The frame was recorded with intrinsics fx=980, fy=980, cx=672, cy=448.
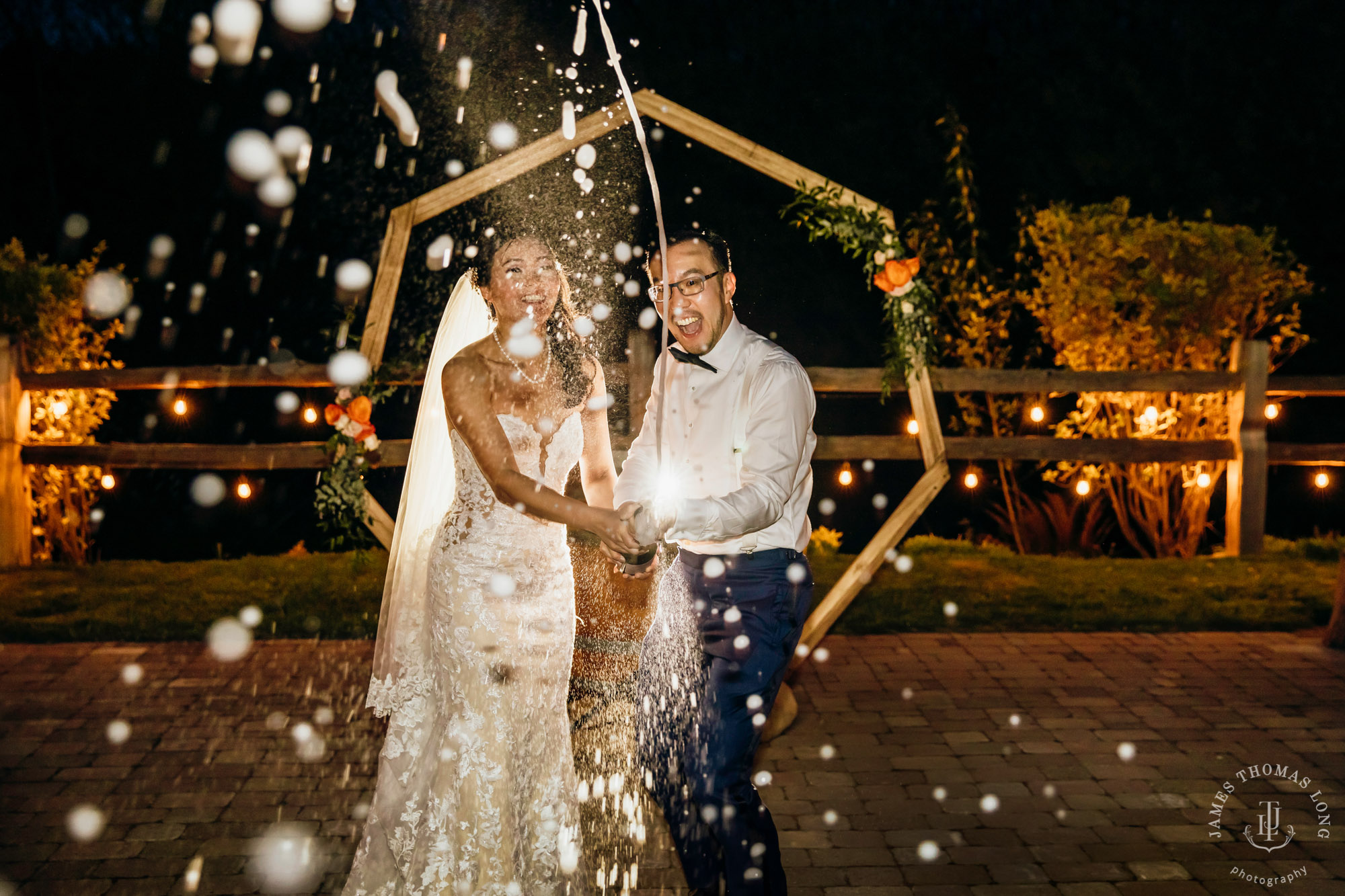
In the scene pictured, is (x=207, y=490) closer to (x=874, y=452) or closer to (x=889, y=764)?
(x=874, y=452)

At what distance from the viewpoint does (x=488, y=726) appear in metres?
2.85

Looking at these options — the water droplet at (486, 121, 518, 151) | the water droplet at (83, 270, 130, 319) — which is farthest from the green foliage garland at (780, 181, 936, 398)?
the water droplet at (83, 270, 130, 319)

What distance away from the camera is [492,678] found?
9.45ft

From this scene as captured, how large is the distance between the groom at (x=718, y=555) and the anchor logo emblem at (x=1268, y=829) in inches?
71.6

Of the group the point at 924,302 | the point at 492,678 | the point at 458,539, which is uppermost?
the point at 924,302

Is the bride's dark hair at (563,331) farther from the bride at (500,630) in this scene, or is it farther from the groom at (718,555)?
the groom at (718,555)

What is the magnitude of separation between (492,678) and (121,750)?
2205 mm

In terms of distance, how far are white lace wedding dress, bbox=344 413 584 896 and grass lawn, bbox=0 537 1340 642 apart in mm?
2274

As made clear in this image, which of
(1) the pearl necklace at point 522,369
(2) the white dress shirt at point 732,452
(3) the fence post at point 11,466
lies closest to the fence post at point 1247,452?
(2) the white dress shirt at point 732,452

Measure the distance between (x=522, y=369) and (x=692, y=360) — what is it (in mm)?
517

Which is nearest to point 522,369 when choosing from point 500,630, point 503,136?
point 500,630

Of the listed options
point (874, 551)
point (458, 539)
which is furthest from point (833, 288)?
point (458, 539)

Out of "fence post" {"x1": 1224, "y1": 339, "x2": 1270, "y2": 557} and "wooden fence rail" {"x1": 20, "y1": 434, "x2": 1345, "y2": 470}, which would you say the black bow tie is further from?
"fence post" {"x1": 1224, "y1": 339, "x2": 1270, "y2": 557}

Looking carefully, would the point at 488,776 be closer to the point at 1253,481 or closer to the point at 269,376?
the point at 269,376
